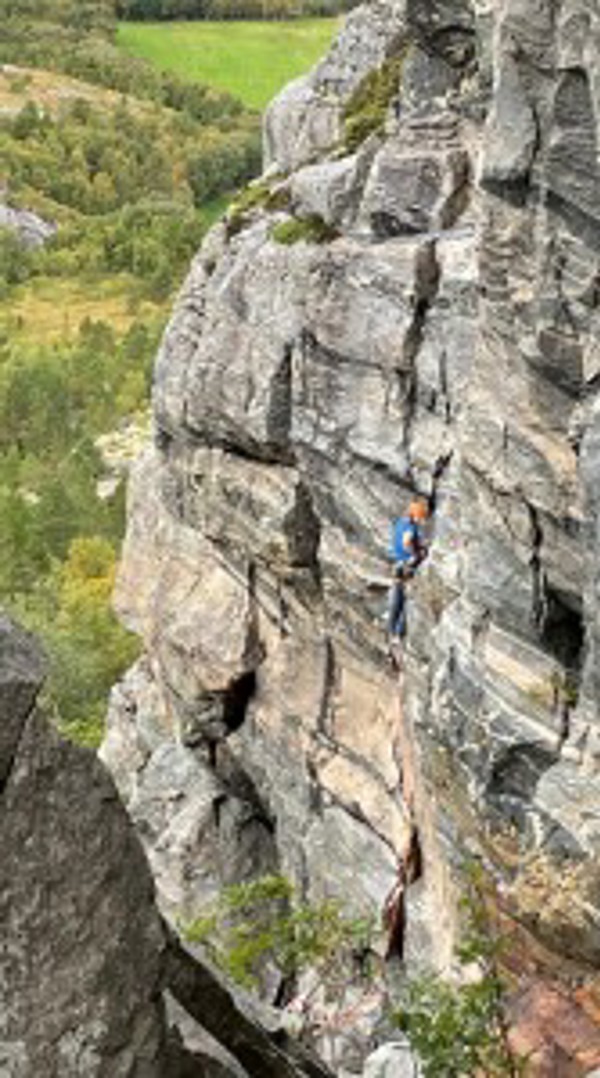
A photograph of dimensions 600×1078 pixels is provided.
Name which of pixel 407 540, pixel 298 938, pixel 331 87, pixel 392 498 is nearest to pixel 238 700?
pixel 392 498

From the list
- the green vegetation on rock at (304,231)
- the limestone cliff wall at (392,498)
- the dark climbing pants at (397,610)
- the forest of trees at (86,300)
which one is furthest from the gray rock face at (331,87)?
the forest of trees at (86,300)

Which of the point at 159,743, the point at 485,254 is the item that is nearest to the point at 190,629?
the point at 159,743

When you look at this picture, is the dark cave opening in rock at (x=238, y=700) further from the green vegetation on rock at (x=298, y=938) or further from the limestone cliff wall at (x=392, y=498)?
the green vegetation on rock at (x=298, y=938)

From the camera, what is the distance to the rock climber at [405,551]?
96.1 ft

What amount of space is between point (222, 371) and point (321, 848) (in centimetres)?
1031

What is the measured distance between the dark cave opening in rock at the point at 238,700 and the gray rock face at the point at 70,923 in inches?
906

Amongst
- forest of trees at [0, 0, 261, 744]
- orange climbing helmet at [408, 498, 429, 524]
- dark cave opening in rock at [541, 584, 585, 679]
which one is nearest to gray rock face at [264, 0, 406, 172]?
orange climbing helmet at [408, 498, 429, 524]

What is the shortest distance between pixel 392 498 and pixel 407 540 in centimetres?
181

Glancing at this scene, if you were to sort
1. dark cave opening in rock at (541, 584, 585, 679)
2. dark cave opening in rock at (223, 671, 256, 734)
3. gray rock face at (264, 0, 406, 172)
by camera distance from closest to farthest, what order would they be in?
dark cave opening in rock at (541, 584, 585, 679) → dark cave opening in rock at (223, 671, 256, 734) → gray rock face at (264, 0, 406, 172)

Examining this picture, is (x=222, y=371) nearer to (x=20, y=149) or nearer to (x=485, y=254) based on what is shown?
(x=485, y=254)

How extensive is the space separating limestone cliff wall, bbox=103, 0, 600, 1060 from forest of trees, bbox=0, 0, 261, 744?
5.08 m

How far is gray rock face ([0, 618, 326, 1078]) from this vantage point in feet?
44.5

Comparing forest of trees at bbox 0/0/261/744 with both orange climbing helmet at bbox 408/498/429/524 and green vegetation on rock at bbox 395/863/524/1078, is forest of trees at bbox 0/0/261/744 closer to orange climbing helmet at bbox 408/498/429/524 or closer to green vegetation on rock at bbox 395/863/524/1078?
orange climbing helmet at bbox 408/498/429/524

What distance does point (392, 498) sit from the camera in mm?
30828
